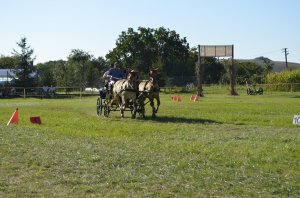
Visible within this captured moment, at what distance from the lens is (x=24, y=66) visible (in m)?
59.9

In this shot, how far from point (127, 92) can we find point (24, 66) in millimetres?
42886

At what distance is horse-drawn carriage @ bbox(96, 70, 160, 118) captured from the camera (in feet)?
64.7

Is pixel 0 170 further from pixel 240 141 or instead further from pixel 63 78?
pixel 63 78

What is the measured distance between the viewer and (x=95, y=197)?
696cm

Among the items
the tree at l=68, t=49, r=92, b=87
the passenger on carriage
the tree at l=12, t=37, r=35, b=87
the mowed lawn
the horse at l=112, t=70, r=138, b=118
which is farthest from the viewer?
the tree at l=68, t=49, r=92, b=87

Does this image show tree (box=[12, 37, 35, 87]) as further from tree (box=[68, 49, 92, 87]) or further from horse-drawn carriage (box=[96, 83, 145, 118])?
horse-drawn carriage (box=[96, 83, 145, 118])

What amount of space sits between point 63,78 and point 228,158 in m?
66.9

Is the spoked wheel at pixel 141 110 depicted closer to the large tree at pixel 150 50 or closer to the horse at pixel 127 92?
the horse at pixel 127 92

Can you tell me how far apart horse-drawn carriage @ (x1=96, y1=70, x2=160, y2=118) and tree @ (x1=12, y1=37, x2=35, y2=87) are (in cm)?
3972

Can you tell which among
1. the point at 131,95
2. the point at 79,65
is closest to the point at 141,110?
the point at 131,95

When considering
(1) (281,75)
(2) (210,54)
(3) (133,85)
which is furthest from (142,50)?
(3) (133,85)

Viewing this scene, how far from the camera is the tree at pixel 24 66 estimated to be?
195ft

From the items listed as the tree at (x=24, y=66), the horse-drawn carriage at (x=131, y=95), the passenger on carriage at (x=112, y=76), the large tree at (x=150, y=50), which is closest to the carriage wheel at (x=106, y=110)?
the horse-drawn carriage at (x=131, y=95)

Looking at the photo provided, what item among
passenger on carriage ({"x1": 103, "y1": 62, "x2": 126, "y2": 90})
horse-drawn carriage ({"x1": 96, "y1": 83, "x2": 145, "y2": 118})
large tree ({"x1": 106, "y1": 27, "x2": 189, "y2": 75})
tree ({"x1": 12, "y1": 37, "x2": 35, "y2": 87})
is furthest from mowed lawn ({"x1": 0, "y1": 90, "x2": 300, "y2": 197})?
large tree ({"x1": 106, "y1": 27, "x2": 189, "y2": 75})
